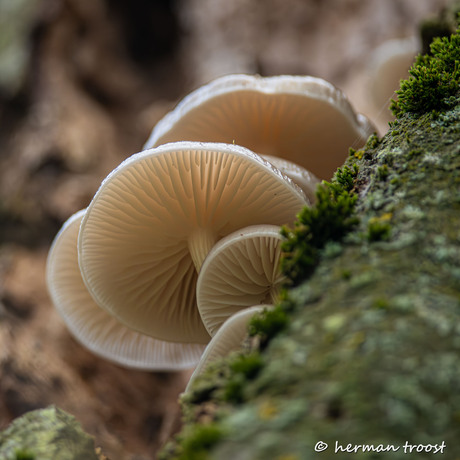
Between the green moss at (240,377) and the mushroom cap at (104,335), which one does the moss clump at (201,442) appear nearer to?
the green moss at (240,377)

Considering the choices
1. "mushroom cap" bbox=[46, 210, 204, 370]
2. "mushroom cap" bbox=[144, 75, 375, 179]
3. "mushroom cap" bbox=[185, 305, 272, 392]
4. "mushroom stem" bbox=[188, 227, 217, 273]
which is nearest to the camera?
"mushroom cap" bbox=[185, 305, 272, 392]

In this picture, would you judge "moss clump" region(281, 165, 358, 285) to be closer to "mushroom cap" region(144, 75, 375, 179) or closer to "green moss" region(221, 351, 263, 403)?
"green moss" region(221, 351, 263, 403)

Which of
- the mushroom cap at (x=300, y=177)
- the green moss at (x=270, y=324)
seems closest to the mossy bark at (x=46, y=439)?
the green moss at (x=270, y=324)

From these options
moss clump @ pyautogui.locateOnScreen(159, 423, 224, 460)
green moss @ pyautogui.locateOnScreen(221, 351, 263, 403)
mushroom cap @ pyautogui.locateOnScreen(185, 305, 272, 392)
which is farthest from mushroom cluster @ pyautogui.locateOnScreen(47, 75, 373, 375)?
moss clump @ pyautogui.locateOnScreen(159, 423, 224, 460)

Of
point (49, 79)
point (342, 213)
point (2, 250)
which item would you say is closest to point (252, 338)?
point (342, 213)

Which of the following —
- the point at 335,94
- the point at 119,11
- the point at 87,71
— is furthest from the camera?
the point at 119,11

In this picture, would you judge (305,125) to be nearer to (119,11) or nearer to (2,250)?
(2,250)

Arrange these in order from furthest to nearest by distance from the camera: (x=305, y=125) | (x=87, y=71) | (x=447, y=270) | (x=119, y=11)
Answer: (x=119, y=11) → (x=87, y=71) → (x=305, y=125) → (x=447, y=270)
